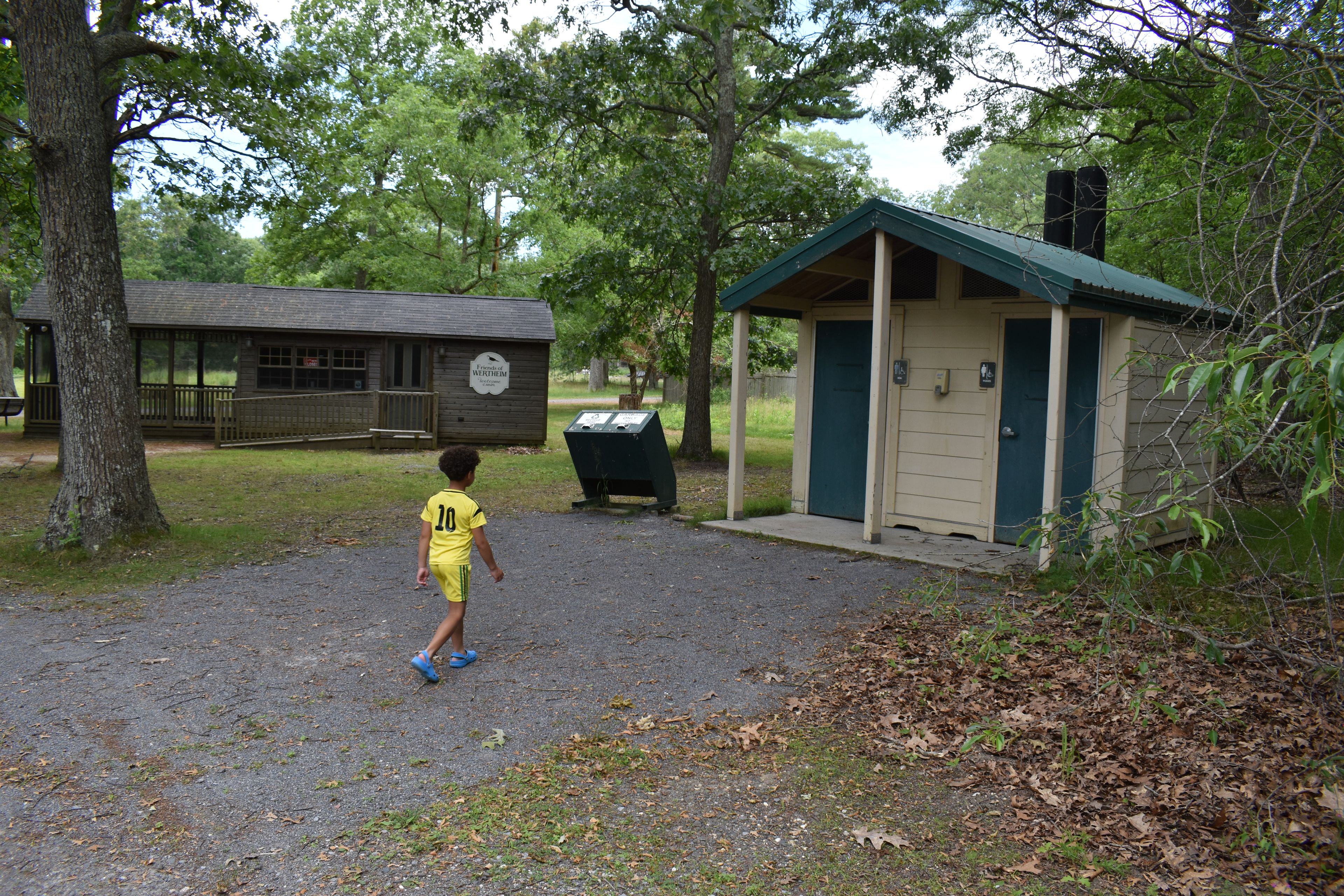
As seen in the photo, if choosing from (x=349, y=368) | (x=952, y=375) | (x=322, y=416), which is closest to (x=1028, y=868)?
(x=952, y=375)

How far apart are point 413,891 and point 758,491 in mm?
10752

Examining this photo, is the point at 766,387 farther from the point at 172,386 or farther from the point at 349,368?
the point at 172,386

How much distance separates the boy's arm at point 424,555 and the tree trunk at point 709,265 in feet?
38.0

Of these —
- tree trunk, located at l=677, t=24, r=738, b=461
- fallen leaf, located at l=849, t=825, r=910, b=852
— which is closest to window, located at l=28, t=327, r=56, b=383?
tree trunk, located at l=677, t=24, r=738, b=461

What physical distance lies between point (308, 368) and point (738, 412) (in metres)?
13.7

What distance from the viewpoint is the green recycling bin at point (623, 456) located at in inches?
426

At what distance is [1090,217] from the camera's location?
1126 cm

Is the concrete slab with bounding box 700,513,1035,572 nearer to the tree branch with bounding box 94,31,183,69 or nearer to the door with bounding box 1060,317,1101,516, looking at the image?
the door with bounding box 1060,317,1101,516

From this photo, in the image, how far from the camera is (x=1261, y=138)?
9250 mm

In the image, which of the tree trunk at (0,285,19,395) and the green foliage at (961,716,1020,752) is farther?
the tree trunk at (0,285,19,395)

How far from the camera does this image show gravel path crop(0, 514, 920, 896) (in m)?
3.63

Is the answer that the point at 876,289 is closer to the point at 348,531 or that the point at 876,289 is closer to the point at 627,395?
the point at 348,531

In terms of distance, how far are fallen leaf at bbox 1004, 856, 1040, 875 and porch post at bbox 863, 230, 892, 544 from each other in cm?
546

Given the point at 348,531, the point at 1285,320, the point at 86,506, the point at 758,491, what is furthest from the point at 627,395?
the point at 1285,320
